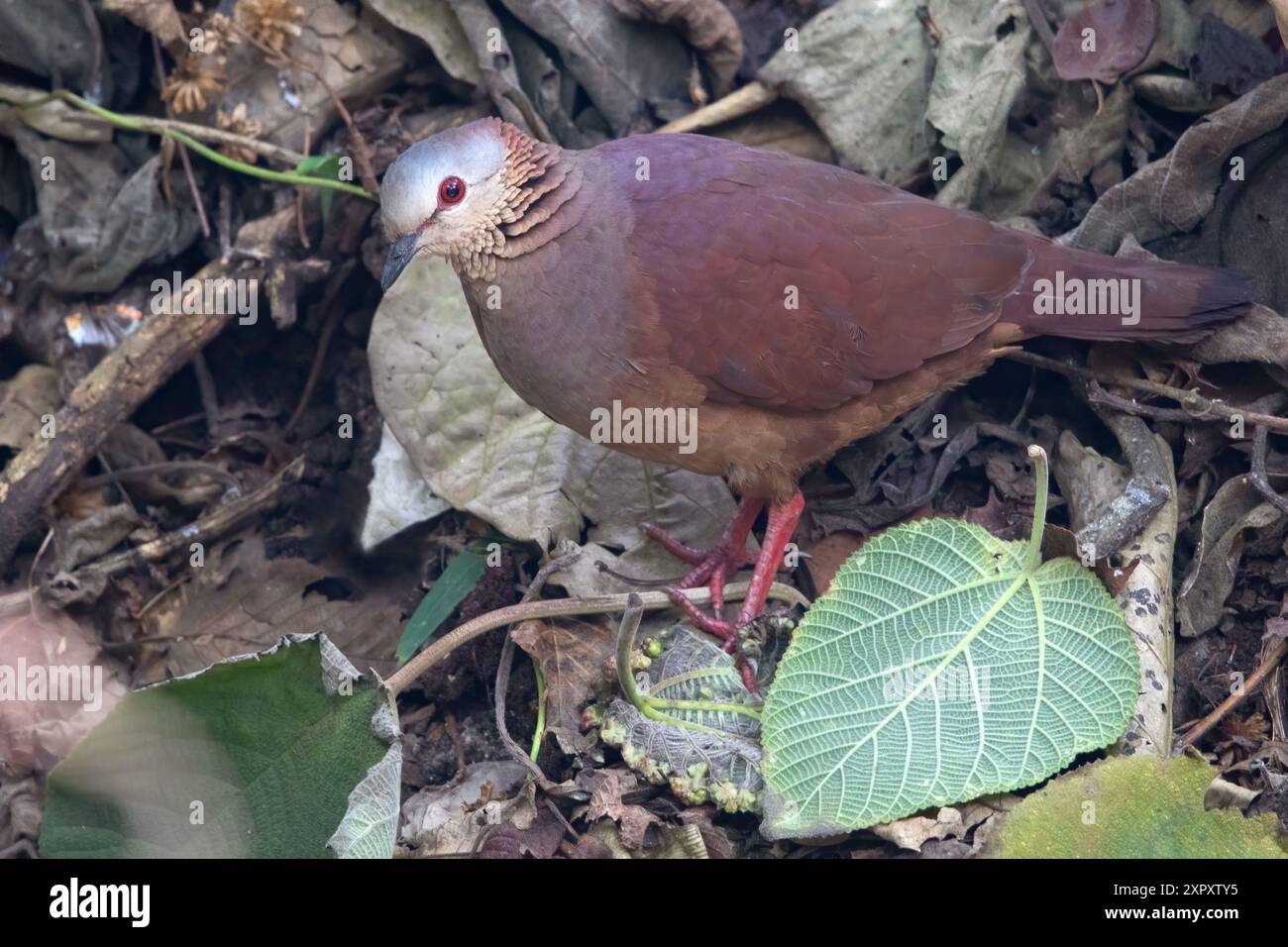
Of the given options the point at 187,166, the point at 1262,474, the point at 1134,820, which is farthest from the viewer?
the point at 187,166

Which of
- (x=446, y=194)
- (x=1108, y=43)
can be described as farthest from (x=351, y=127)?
(x=1108, y=43)

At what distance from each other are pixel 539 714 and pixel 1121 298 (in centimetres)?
197

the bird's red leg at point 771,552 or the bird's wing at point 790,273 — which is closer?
the bird's wing at point 790,273

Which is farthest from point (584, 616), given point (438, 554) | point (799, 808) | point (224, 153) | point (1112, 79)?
point (1112, 79)

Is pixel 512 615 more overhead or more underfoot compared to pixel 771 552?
more underfoot

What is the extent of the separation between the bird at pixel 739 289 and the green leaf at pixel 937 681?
43cm

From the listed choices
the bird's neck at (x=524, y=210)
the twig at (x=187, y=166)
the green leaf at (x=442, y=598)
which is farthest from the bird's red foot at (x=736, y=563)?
the twig at (x=187, y=166)

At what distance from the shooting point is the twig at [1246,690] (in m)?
3.05

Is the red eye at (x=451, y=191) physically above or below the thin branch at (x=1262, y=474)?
above

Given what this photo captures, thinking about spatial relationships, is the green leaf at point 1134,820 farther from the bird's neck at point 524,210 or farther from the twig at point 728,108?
the twig at point 728,108

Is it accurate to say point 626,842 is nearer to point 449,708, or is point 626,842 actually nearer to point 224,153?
point 449,708

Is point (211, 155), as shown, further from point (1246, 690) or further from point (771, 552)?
point (1246, 690)

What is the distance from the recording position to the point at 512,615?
329 cm

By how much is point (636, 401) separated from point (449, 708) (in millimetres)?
1004
